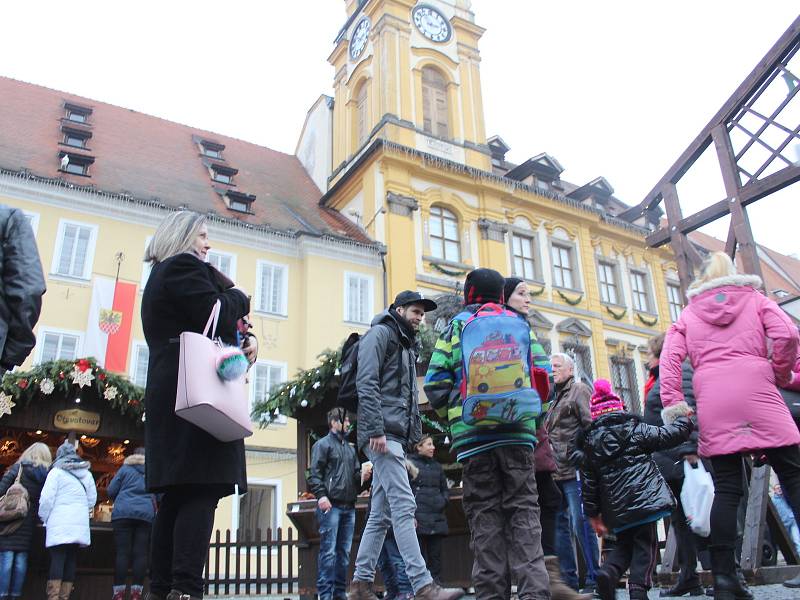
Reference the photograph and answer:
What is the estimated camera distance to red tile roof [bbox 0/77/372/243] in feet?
74.8

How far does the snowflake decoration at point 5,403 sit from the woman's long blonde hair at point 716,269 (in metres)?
10.4

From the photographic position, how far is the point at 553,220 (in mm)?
30094

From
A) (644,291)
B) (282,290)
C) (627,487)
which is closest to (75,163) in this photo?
(282,290)

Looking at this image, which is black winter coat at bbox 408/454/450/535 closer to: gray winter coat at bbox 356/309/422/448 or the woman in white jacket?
gray winter coat at bbox 356/309/422/448

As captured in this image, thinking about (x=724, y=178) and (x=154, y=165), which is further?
(x=154, y=165)

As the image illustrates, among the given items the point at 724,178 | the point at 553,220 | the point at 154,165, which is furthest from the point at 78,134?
the point at 724,178

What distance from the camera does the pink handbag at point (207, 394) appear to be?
3.40 metres

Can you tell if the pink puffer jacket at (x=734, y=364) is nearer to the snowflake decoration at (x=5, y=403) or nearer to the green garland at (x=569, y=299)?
the snowflake decoration at (x=5, y=403)

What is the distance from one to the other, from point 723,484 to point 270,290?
19.5 metres

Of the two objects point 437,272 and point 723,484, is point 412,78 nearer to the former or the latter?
point 437,272

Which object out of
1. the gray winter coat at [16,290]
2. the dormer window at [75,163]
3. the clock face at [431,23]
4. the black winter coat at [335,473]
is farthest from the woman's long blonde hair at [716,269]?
the clock face at [431,23]

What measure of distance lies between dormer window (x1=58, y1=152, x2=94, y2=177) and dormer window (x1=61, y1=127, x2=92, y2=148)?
1482 mm

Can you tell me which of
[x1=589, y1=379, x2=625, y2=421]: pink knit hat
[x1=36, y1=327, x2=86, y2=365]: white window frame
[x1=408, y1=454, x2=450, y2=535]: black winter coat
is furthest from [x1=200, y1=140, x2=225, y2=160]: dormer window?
[x1=589, y1=379, x2=625, y2=421]: pink knit hat

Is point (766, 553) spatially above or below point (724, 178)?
below
